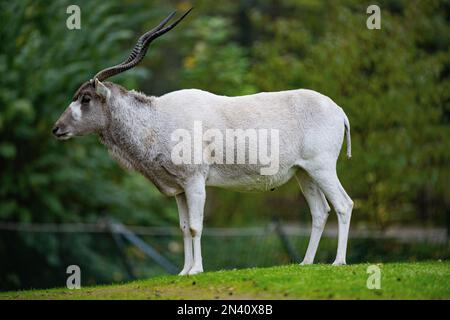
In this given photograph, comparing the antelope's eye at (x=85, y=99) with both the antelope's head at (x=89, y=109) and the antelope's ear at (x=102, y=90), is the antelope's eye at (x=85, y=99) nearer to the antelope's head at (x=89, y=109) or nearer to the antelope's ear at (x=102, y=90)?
the antelope's head at (x=89, y=109)

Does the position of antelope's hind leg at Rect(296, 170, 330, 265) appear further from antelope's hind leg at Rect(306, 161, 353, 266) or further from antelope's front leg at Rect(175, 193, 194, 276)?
antelope's front leg at Rect(175, 193, 194, 276)

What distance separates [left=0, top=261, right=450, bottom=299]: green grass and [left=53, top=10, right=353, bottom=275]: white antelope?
67 cm

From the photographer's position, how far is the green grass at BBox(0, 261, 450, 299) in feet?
30.6

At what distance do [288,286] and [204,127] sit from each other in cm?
245

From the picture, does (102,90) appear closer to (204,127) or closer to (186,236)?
(204,127)

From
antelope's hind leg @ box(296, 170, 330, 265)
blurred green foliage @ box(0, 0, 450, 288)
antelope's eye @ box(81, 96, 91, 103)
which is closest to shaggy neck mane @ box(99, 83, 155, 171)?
antelope's eye @ box(81, 96, 91, 103)

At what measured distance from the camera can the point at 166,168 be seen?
10.9 metres

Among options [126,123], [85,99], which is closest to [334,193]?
[126,123]

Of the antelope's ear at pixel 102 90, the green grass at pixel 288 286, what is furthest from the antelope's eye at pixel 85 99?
the green grass at pixel 288 286

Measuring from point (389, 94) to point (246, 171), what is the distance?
1019cm

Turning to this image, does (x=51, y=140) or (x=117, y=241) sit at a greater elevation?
(x=51, y=140)

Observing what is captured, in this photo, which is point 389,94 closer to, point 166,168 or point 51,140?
point 51,140
